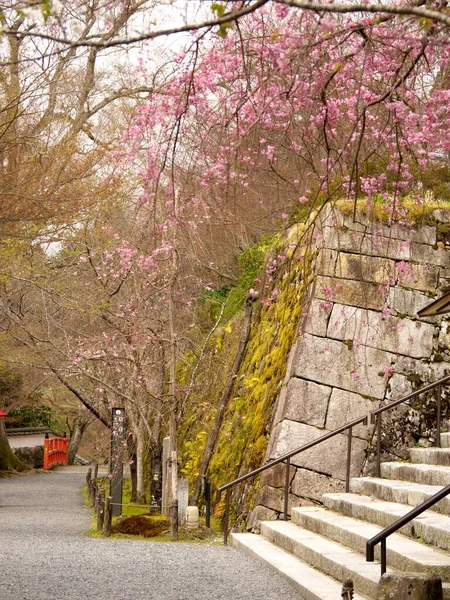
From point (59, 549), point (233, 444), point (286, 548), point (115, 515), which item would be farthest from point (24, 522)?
point (286, 548)

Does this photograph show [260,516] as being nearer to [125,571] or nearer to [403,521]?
[125,571]

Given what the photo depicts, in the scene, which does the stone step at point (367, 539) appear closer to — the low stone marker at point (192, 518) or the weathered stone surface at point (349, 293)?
the low stone marker at point (192, 518)

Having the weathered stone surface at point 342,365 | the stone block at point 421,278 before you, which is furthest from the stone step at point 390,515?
the stone block at point 421,278

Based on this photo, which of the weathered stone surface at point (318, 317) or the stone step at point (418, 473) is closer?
the stone step at point (418, 473)

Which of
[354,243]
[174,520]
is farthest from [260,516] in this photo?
[354,243]

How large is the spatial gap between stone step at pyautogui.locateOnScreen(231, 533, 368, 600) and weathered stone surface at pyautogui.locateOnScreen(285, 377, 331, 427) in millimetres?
1801

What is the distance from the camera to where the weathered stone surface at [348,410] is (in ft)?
36.6

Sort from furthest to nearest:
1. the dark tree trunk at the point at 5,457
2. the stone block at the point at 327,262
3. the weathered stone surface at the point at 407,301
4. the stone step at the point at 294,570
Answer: the dark tree trunk at the point at 5,457
the stone block at the point at 327,262
the weathered stone surface at the point at 407,301
the stone step at the point at 294,570

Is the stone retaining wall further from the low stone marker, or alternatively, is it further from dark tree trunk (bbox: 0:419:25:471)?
dark tree trunk (bbox: 0:419:25:471)

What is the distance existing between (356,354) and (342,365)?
0.25 metres

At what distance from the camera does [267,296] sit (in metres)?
15.0

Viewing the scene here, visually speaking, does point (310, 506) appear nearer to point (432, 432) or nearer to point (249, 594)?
point (432, 432)

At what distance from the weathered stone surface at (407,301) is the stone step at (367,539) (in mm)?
3079

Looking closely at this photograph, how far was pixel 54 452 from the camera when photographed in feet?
122
